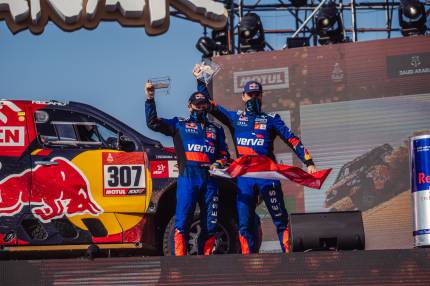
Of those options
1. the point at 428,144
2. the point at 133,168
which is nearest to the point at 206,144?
the point at 133,168

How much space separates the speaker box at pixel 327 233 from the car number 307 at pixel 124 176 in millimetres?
2066

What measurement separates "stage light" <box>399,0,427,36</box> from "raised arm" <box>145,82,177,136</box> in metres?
11.6

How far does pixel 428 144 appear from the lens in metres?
8.84

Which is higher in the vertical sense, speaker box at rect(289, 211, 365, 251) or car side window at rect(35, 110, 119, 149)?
car side window at rect(35, 110, 119, 149)

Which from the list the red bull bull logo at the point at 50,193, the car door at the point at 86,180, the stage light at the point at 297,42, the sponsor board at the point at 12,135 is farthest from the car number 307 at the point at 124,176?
the stage light at the point at 297,42

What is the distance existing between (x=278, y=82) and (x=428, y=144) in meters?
11.8

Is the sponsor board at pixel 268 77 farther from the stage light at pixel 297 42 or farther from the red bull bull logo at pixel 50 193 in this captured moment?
the red bull bull logo at pixel 50 193

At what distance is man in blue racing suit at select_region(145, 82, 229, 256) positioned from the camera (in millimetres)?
9898

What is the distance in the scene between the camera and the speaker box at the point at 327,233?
336 inches

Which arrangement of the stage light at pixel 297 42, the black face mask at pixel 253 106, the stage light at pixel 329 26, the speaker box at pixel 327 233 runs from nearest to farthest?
1. the speaker box at pixel 327 233
2. the black face mask at pixel 253 106
3. the stage light at pixel 329 26
4. the stage light at pixel 297 42

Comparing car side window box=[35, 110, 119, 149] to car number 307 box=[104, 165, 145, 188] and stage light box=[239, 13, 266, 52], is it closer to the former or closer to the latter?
car number 307 box=[104, 165, 145, 188]

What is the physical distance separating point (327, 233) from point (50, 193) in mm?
2918

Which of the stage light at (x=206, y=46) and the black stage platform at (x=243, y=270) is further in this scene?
the stage light at (x=206, y=46)

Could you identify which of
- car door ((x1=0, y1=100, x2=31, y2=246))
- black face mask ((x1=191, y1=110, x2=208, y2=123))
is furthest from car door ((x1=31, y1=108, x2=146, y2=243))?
black face mask ((x1=191, y1=110, x2=208, y2=123))
